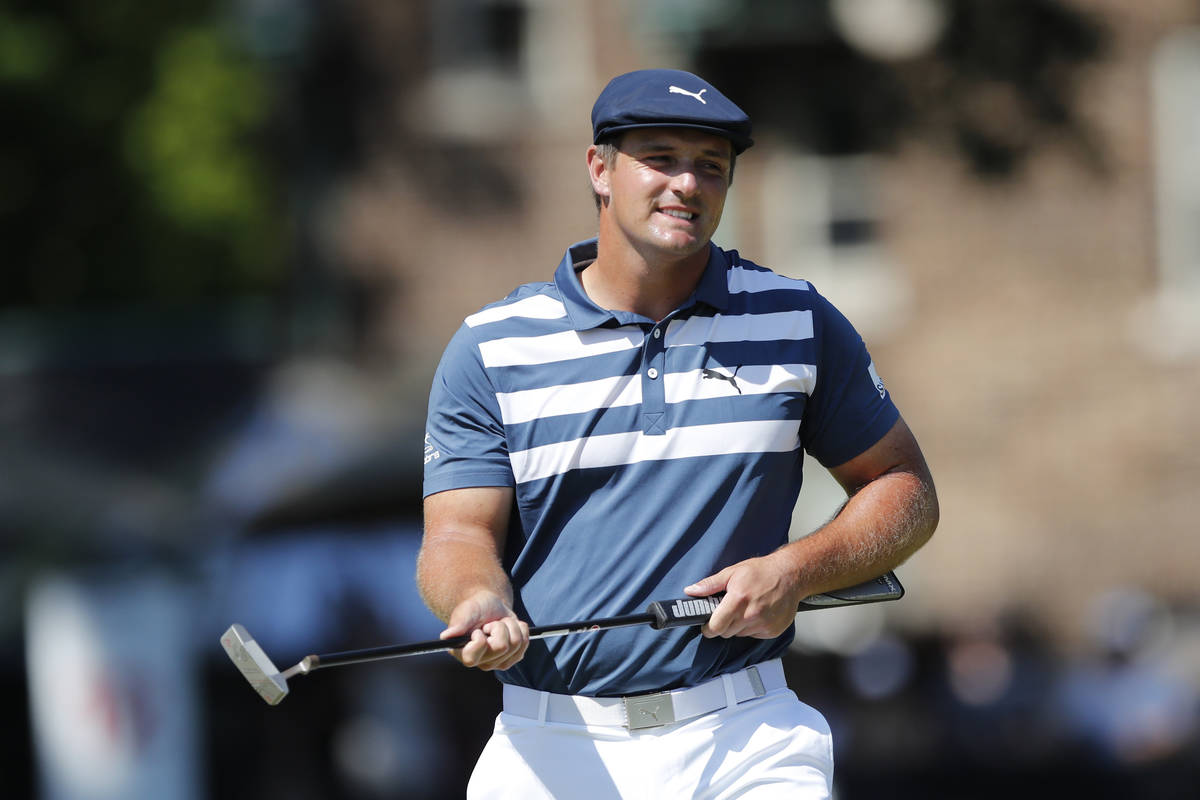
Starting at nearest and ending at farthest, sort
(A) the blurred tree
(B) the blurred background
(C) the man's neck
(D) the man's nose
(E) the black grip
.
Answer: (E) the black grip < (D) the man's nose < (C) the man's neck < (B) the blurred background < (A) the blurred tree

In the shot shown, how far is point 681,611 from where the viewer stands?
11.2 ft

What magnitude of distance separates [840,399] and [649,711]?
2.66ft

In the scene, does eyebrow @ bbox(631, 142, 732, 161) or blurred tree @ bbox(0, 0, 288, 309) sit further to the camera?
blurred tree @ bbox(0, 0, 288, 309)

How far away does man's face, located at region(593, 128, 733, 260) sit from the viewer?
3.65m

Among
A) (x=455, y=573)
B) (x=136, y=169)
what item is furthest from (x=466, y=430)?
(x=136, y=169)

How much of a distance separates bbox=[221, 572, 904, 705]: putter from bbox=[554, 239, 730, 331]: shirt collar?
62cm

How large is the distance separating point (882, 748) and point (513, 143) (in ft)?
22.9

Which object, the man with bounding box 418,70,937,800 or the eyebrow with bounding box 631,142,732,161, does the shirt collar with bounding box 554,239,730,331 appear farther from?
the eyebrow with bounding box 631,142,732,161

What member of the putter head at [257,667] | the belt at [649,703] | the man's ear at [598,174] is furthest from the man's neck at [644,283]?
the putter head at [257,667]

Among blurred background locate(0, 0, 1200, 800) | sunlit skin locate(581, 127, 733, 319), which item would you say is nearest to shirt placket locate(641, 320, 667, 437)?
sunlit skin locate(581, 127, 733, 319)

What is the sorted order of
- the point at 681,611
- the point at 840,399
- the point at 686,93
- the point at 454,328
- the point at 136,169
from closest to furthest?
the point at 681,611
the point at 686,93
the point at 840,399
the point at 454,328
the point at 136,169

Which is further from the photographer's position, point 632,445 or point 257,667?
point 632,445

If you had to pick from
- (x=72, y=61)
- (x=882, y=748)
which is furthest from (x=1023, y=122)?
(x=72, y=61)

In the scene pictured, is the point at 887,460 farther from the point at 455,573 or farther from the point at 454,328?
the point at 454,328
